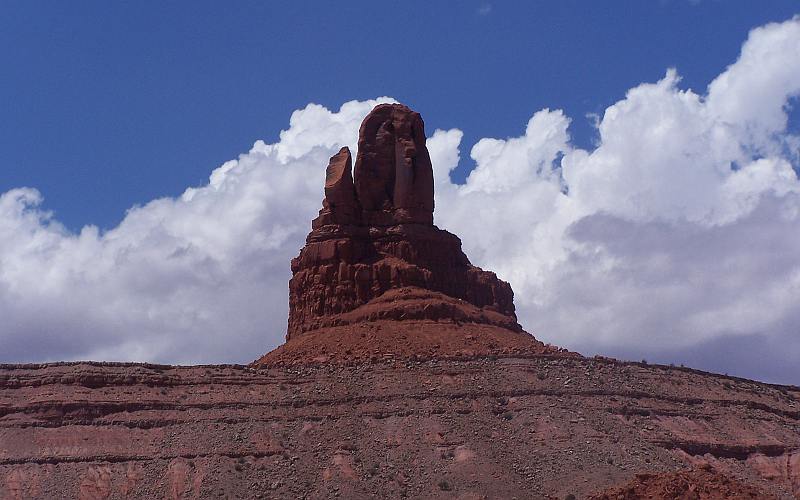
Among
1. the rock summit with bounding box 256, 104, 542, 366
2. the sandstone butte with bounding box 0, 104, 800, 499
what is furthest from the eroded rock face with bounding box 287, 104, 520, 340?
the sandstone butte with bounding box 0, 104, 800, 499

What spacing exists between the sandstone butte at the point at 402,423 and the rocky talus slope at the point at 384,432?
0.31 ft

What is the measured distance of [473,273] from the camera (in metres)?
85.1

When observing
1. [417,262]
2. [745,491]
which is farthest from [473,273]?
[745,491]

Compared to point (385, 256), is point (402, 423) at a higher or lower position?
lower

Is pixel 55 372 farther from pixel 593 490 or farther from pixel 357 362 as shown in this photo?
pixel 593 490

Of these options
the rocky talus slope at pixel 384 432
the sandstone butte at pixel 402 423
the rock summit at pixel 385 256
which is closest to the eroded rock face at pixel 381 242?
the rock summit at pixel 385 256

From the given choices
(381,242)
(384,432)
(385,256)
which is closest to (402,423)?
(384,432)

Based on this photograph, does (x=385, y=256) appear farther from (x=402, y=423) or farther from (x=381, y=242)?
(x=402, y=423)

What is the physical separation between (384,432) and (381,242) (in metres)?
19.4

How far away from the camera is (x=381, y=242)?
84250 mm

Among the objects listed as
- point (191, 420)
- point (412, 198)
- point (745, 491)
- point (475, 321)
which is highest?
point (412, 198)

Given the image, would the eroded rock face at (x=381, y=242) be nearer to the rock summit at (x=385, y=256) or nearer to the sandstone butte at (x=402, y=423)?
the rock summit at (x=385, y=256)

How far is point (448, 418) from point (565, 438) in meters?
A: 5.87

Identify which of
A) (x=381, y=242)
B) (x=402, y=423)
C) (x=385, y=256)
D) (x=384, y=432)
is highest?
(x=381, y=242)
